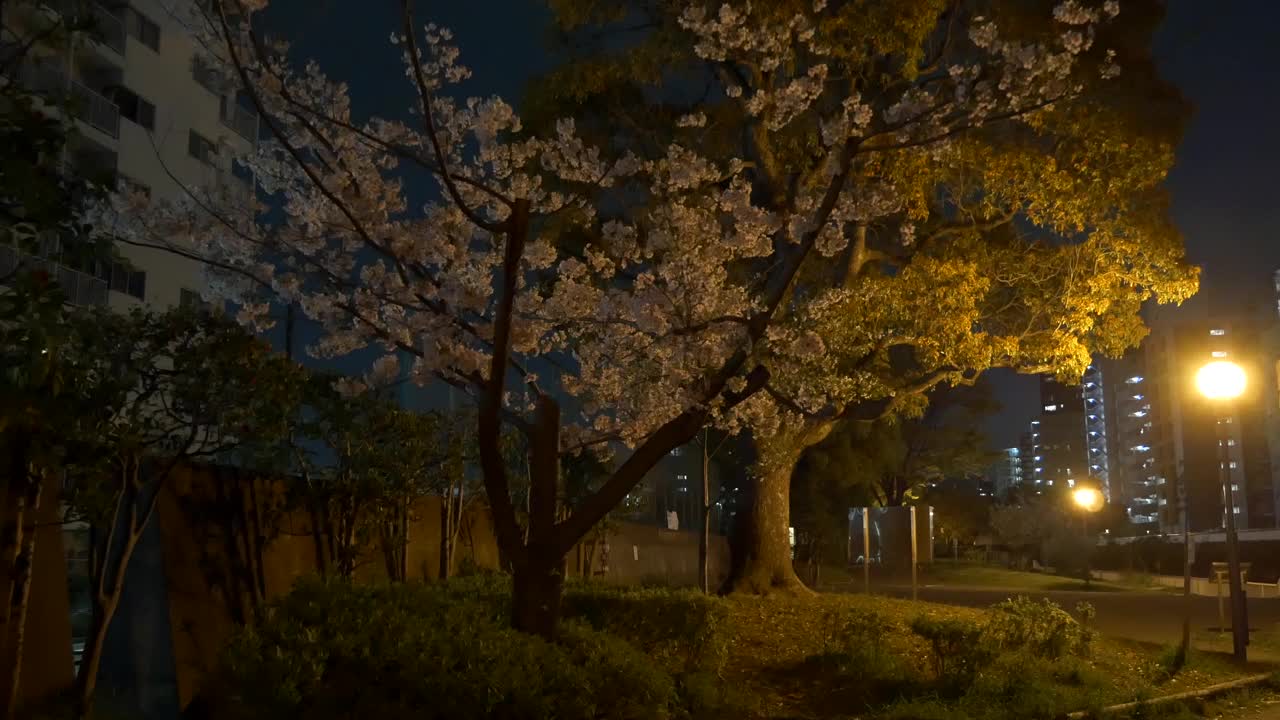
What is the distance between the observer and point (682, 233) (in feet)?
40.9

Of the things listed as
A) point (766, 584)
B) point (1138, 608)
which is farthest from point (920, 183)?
point (1138, 608)

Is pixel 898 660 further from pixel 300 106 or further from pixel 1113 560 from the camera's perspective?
pixel 1113 560

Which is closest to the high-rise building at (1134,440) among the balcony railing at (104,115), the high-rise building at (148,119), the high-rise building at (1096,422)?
the high-rise building at (1096,422)

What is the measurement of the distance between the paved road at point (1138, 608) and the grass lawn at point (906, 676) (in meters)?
3.74

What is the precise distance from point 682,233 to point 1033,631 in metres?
5.90

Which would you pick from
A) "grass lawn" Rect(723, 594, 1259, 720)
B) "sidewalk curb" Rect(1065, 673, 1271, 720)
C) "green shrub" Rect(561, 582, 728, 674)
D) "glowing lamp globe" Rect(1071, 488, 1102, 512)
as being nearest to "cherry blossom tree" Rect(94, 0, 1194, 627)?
"green shrub" Rect(561, 582, 728, 674)

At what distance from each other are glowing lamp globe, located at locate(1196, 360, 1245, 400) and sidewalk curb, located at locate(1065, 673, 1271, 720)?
3.65 m

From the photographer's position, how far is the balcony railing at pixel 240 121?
33438 mm

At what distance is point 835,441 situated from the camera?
41.4 metres

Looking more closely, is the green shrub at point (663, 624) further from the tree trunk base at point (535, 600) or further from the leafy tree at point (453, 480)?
the leafy tree at point (453, 480)

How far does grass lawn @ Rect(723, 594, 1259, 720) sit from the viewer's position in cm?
1145

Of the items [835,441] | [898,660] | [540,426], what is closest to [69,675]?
[540,426]

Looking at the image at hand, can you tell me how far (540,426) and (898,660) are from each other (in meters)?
4.80

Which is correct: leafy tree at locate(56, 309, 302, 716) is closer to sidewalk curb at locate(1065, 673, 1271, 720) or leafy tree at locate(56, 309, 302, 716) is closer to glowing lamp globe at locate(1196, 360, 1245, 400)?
sidewalk curb at locate(1065, 673, 1271, 720)
